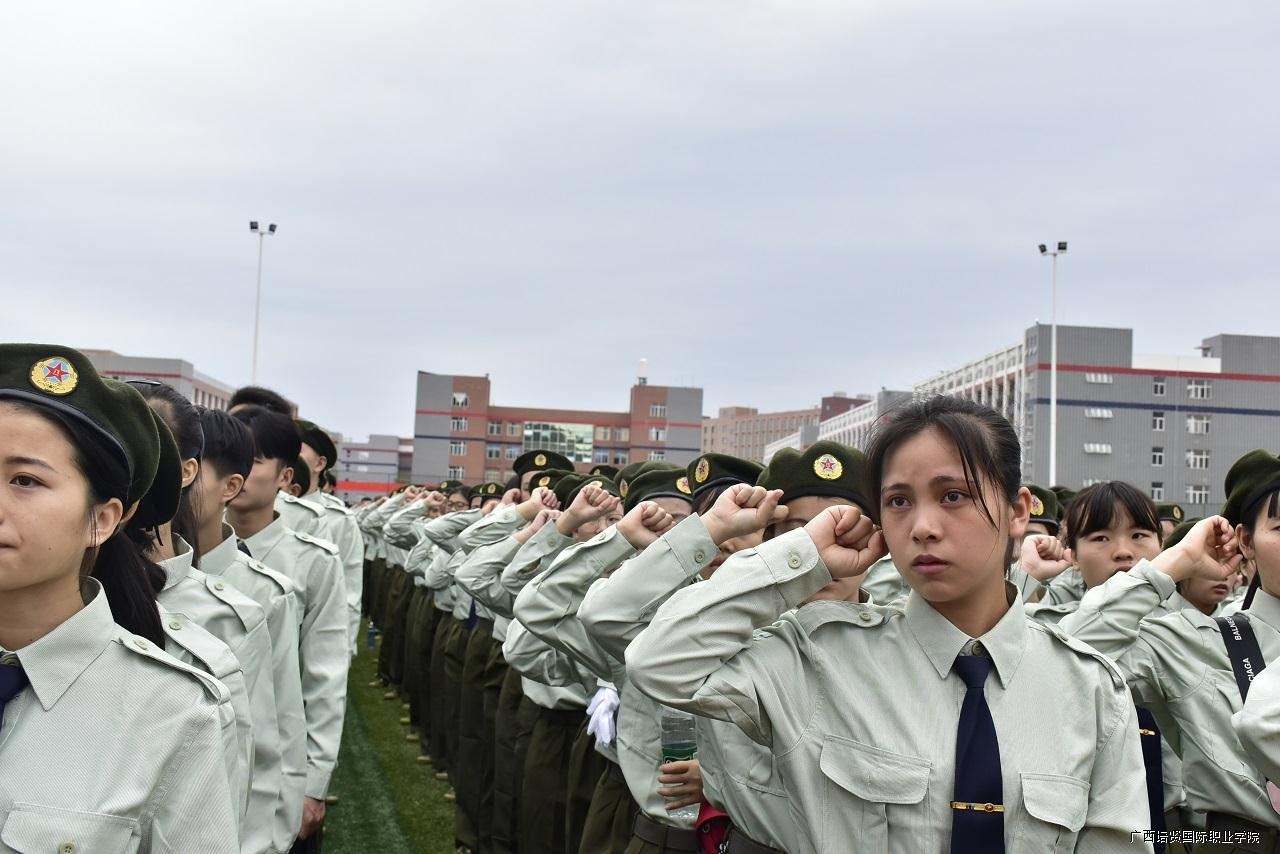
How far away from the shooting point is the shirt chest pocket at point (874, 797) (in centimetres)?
237

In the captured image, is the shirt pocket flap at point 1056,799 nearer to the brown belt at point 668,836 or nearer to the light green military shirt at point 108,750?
the light green military shirt at point 108,750

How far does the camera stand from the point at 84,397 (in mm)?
2195

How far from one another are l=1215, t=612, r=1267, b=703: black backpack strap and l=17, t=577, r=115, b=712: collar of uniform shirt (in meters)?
3.23

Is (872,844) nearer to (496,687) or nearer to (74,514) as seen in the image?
(74,514)

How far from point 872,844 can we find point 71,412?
1805 millimetres

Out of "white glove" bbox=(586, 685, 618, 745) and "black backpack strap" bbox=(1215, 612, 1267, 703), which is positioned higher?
"black backpack strap" bbox=(1215, 612, 1267, 703)

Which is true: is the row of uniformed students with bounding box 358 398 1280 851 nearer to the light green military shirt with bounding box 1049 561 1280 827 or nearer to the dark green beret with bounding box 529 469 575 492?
the light green military shirt with bounding box 1049 561 1280 827

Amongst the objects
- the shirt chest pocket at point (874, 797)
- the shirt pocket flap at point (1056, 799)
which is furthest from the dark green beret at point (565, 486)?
the shirt pocket flap at point (1056, 799)

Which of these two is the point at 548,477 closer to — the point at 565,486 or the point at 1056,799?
the point at 565,486

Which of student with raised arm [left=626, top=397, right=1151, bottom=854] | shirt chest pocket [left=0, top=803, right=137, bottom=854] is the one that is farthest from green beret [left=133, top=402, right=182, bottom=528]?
student with raised arm [left=626, top=397, right=1151, bottom=854]

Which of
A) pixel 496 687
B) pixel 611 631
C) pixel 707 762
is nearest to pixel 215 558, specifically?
pixel 611 631

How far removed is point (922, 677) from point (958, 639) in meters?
0.11

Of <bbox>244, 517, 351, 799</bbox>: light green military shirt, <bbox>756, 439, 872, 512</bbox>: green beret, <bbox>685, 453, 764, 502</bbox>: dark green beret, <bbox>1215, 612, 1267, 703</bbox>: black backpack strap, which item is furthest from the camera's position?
<bbox>244, 517, 351, 799</bbox>: light green military shirt

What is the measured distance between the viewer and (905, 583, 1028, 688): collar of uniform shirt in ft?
8.16
